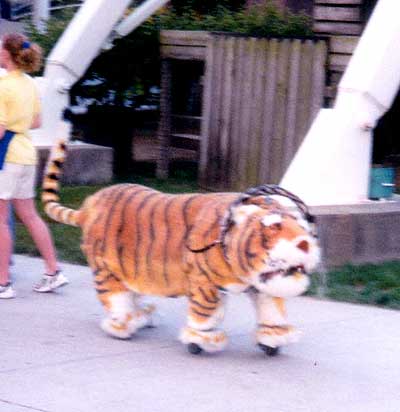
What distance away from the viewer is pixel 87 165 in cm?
1135

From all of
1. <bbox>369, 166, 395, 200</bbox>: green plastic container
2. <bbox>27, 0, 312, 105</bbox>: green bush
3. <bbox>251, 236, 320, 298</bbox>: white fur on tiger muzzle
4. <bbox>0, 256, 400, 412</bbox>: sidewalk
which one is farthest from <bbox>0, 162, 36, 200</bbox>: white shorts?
<bbox>27, 0, 312, 105</bbox>: green bush

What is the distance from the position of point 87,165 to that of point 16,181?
457 cm

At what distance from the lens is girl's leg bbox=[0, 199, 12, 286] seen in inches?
269

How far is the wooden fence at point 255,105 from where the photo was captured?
10.1 meters

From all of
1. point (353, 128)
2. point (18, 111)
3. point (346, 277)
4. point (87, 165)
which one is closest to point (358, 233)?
point (346, 277)

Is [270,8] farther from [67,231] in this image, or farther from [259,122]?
[67,231]

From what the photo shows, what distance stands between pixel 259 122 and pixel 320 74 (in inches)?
36.0

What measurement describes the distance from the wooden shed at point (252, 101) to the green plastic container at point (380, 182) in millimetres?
1616

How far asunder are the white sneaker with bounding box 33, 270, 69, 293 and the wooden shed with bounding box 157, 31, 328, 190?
384 cm

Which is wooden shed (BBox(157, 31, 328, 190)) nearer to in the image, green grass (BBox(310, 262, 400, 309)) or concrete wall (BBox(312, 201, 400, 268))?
concrete wall (BBox(312, 201, 400, 268))

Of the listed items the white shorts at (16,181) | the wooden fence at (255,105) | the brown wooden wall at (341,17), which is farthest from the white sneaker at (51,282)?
the brown wooden wall at (341,17)

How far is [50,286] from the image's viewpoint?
7051 millimetres

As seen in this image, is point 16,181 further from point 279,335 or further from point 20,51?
point 279,335

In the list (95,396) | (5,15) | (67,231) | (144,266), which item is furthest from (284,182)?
(5,15)
